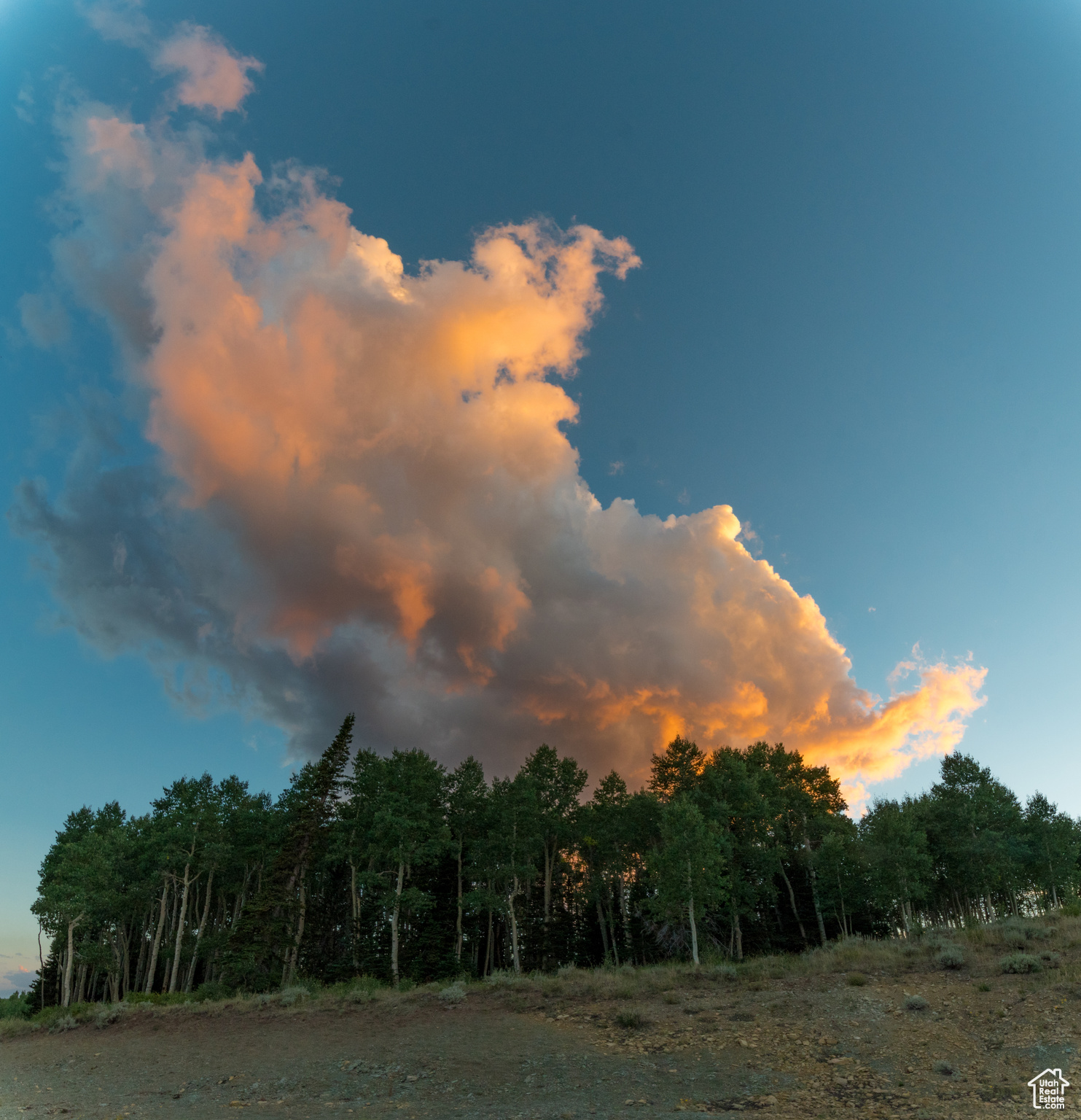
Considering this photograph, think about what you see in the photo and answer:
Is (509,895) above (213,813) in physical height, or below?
below

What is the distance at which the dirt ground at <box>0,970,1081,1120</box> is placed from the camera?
591 inches

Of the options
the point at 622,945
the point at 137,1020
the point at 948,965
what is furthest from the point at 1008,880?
the point at 137,1020

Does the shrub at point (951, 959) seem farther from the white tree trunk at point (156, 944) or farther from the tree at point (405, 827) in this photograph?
the white tree trunk at point (156, 944)

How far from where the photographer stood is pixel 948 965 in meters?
23.9

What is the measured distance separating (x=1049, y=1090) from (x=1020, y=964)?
35.0 feet

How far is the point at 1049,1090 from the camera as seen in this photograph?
Result: 542 inches

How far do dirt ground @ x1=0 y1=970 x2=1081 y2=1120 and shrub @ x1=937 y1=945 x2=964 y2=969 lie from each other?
1.09m

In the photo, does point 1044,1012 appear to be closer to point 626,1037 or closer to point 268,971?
point 626,1037

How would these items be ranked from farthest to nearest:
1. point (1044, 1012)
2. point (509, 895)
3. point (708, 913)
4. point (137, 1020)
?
point (708, 913), point (509, 895), point (137, 1020), point (1044, 1012)

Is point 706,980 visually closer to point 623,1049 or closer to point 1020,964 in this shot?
point 623,1049

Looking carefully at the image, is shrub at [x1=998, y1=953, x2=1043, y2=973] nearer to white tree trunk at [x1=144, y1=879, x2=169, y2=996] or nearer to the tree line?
the tree line

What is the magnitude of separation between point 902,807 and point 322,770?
175ft

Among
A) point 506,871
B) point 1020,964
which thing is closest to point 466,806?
point 506,871

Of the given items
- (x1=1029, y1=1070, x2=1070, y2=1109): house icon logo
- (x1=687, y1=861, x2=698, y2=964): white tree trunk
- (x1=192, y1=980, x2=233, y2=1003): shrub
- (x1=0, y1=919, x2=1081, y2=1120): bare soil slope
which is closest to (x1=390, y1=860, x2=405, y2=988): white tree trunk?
(x1=192, y1=980, x2=233, y2=1003): shrub
